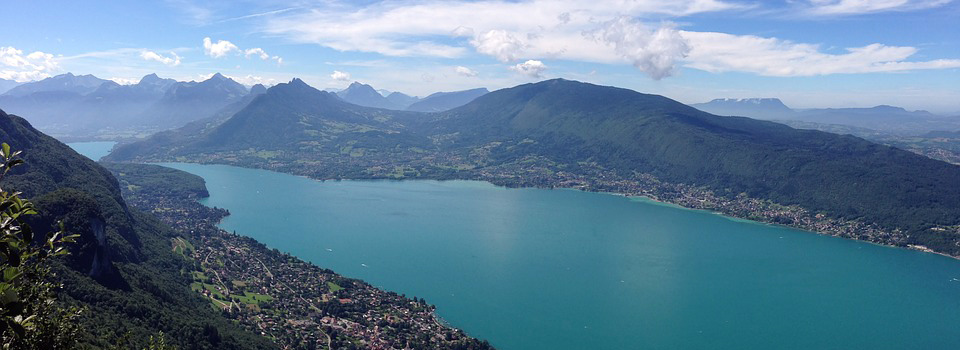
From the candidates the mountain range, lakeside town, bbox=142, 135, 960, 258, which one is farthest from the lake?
the mountain range

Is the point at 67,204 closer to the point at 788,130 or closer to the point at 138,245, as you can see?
the point at 138,245

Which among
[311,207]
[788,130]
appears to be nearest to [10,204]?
[311,207]

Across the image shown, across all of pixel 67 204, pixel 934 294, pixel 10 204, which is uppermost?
pixel 10 204

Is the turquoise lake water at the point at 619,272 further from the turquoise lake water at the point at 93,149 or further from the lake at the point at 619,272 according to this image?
the turquoise lake water at the point at 93,149

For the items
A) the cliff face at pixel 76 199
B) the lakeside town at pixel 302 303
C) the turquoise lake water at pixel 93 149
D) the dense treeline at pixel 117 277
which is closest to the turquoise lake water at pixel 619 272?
the lakeside town at pixel 302 303

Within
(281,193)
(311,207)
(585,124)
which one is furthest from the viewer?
(585,124)

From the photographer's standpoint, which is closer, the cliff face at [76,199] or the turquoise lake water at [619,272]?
the cliff face at [76,199]

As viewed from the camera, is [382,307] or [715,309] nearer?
[382,307]
